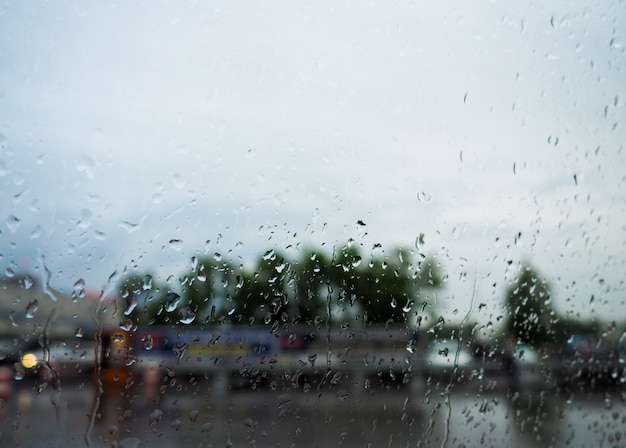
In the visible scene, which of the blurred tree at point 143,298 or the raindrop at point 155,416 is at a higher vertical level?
the blurred tree at point 143,298

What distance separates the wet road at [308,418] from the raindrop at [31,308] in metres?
0.20

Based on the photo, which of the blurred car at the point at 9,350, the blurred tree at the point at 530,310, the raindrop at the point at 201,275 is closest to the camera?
the blurred car at the point at 9,350

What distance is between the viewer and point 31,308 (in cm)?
200

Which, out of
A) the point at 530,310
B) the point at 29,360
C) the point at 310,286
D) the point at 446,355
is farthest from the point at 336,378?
the point at 29,360

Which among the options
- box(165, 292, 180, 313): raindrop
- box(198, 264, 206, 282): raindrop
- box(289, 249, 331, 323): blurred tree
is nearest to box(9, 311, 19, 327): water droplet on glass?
box(165, 292, 180, 313): raindrop

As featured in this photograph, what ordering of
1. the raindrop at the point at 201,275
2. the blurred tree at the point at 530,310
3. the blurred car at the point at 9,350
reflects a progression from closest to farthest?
the blurred car at the point at 9,350 < the raindrop at the point at 201,275 < the blurred tree at the point at 530,310

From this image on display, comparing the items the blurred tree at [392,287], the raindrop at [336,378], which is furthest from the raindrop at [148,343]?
the blurred tree at [392,287]

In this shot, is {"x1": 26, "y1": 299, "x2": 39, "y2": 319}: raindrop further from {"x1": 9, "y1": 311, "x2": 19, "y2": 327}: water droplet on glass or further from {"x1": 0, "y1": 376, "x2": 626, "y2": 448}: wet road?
{"x1": 0, "y1": 376, "x2": 626, "y2": 448}: wet road

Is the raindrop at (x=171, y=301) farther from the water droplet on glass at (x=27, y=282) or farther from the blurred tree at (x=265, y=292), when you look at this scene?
the water droplet on glass at (x=27, y=282)

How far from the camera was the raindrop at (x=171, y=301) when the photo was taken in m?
2.18

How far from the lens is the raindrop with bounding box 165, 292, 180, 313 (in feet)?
7.16

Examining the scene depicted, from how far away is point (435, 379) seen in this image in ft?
8.38

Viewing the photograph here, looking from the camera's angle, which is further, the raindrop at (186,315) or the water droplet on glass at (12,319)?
the raindrop at (186,315)

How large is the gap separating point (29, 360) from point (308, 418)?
2.99 ft
